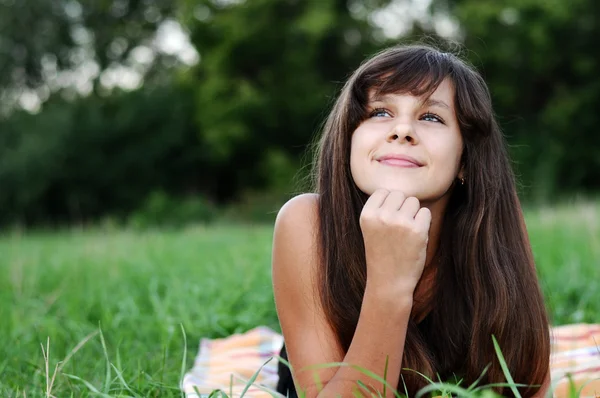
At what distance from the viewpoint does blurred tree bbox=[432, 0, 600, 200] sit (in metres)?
16.0

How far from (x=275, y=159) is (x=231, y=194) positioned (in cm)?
285

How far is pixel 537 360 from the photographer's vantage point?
2.03 meters

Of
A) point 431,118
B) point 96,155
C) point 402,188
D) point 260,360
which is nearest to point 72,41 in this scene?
point 96,155

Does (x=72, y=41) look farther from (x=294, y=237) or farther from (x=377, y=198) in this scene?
(x=377, y=198)

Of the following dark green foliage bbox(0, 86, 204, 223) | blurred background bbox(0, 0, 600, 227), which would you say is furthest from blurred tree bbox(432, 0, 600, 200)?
dark green foliage bbox(0, 86, 204, 223)

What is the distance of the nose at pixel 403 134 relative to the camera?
180cm

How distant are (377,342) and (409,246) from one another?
0.25 meters

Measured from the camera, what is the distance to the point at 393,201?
1.75m

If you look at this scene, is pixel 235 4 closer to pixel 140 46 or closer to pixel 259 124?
pixel 259 124

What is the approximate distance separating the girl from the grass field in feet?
1.64

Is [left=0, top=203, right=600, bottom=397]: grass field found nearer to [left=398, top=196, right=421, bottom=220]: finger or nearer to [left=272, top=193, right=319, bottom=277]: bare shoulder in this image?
[left=272, top=193, right=319, bottom=277]: bare shoulder

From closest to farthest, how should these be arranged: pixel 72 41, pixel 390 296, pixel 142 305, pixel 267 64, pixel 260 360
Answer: pixel 390 296
pixel 260 360
pixel 142 305
pixel 267 64
pixel 72 41

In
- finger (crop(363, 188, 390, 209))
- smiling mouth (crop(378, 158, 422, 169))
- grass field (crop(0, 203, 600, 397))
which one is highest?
smiling mouth (crop(378, 158, 422, 169))

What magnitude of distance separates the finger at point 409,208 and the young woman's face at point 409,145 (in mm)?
64
